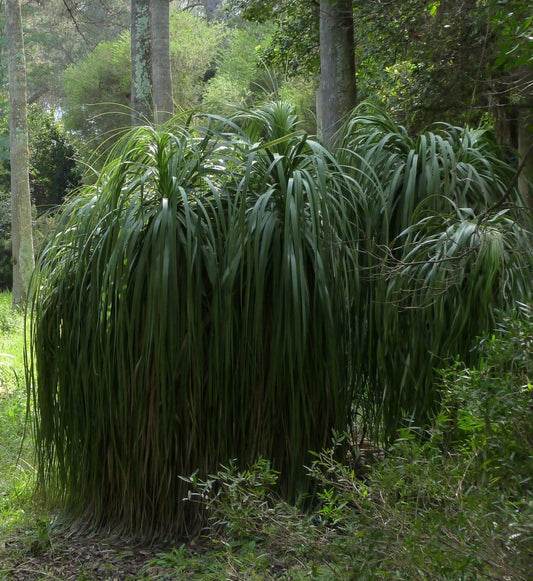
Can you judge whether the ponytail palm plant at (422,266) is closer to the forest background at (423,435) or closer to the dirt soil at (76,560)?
the forest background at (423,435)

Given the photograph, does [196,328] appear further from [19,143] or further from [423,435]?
[19,143]

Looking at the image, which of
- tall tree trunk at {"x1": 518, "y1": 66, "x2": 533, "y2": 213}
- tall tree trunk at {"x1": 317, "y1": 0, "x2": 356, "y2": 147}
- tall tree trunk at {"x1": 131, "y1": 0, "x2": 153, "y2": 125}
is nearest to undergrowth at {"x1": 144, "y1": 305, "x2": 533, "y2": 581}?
tall tree trunk at {"x1": 518, "y1": 66, "x2": 533, "y2": 213}

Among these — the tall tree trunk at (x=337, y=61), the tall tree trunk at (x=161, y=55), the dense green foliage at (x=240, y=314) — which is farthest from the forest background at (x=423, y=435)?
the tall tree trunk at (x=161, y=55)

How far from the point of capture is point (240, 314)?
10.8 feet

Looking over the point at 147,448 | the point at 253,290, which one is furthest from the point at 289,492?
the point at 253,290

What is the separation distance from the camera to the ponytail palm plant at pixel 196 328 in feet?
10.4

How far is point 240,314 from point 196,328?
0.20m

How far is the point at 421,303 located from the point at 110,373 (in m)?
1.30

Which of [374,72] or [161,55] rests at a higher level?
[161,55]

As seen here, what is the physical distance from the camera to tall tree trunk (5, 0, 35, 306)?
13273 mm

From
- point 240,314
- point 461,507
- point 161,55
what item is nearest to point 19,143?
point 161,55

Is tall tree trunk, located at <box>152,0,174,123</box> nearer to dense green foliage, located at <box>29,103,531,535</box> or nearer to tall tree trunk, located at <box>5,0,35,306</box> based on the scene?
tall tree trunk, located at <box>5,0,35,306</box>

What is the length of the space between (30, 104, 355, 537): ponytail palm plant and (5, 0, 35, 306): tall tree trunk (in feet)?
33.7

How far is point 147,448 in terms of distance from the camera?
328 cm
